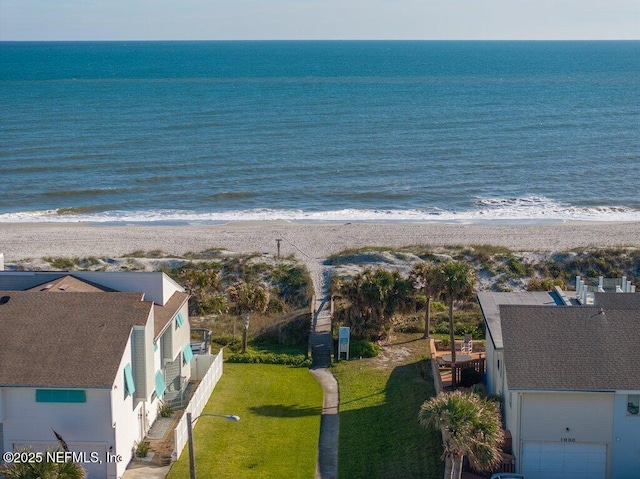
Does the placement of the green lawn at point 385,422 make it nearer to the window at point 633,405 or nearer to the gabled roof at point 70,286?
the window at point 633,405

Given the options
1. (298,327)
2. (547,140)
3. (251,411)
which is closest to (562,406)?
(251,411)

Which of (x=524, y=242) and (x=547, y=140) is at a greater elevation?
(x=547, y=140)

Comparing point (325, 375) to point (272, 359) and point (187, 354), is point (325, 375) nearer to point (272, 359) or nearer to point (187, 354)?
point (272, 359)

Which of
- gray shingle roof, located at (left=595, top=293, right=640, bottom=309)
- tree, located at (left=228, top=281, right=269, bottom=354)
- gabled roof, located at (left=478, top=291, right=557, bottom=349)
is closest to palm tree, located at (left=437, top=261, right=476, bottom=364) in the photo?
gabled roof, located at (left=478, top=291, right=557, bottom=349)

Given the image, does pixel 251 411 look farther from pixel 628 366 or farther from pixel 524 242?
pixel 524 242

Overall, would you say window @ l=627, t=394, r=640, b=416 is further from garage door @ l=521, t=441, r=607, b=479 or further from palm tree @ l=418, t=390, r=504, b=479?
palm tree @ l=418, t=390, r=504, b=479
